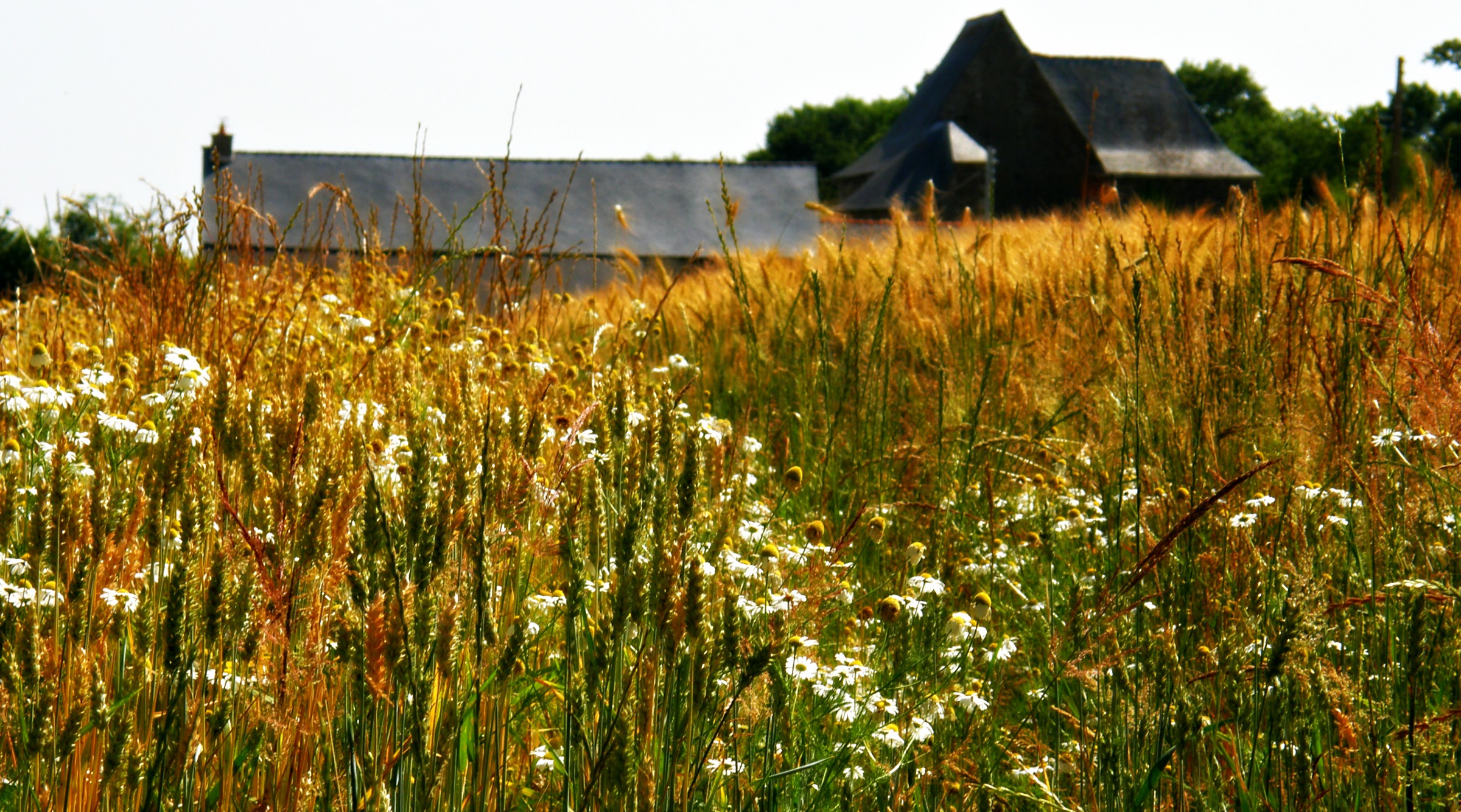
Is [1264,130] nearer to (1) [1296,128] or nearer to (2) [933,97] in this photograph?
(1) [1296,128]

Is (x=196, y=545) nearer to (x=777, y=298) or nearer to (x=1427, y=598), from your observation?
(x=1427, y=598)

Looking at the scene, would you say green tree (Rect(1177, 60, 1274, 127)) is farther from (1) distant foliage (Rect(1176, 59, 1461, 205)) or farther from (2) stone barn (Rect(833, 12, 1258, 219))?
(2) stone barn (Rect(833, 12, 1258, 219))

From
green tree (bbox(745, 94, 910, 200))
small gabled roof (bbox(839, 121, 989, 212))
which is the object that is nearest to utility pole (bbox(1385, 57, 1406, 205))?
small gabled roof (bbox(839, 121, 989, 212))

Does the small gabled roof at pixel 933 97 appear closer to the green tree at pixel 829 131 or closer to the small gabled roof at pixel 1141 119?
the small gabled roof at pixel 1141 119

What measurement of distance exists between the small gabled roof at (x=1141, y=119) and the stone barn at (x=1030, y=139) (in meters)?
0.04

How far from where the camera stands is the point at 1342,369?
2162 millimetres

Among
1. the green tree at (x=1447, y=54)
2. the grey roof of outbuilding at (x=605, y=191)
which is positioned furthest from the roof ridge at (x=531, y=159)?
the green tree at (x=1447, y=54)

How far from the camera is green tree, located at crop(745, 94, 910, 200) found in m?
67.3

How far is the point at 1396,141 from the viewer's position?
61.0ft

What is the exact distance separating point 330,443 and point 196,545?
41 cm

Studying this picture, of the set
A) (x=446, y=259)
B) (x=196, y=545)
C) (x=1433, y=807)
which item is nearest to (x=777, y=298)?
(x=446, y=259)

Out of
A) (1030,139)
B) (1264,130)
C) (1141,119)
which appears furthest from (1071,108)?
(1264,130)

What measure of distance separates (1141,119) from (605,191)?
17.4 m

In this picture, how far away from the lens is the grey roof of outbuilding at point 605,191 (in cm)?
2927
